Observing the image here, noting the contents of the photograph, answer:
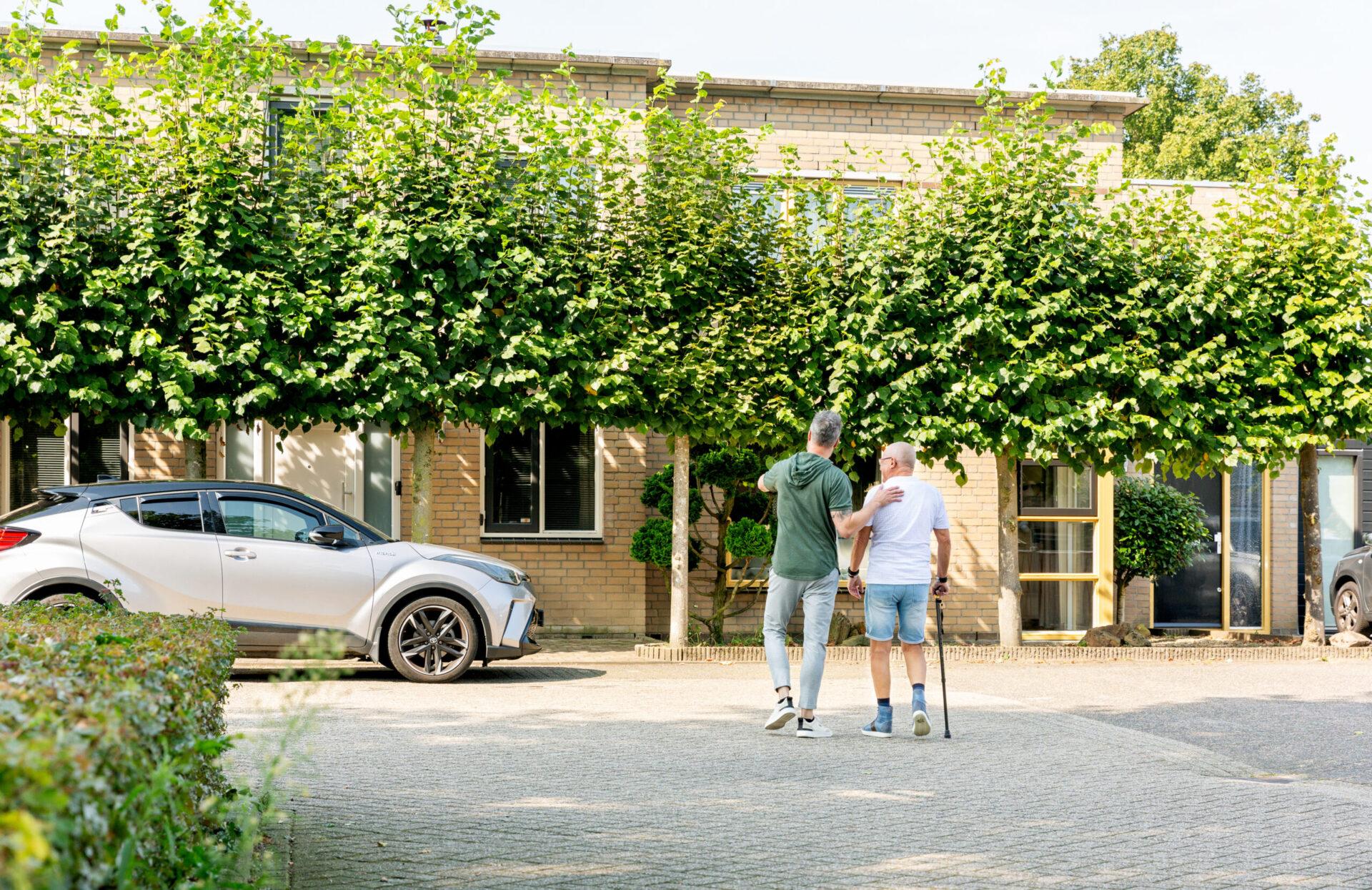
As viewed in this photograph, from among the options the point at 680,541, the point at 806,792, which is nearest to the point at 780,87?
the point at 680,541

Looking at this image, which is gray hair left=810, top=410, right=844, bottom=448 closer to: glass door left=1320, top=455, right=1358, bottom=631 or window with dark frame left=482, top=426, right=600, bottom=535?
window with dark frame left=482, top=426, right=600, bottom=535

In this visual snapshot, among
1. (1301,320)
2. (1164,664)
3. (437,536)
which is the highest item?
(1301,320)

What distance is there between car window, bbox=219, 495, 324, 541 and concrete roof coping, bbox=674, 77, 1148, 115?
28.8ft

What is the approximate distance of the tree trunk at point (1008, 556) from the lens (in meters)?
14.5

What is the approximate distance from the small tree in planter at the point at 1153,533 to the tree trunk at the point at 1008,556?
3.19m

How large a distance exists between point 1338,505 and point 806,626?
14517mm

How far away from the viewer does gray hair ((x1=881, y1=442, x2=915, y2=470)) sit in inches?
319

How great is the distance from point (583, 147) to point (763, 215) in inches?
84.7

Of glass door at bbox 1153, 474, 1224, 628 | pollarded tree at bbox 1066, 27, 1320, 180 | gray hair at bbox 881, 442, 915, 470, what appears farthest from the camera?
pollarded tree at bbox 1066, 27, 1320, 180

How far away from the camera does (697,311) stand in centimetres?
1347

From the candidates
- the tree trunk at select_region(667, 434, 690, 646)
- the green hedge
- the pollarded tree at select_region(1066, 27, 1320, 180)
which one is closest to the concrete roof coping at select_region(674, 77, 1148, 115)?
the tree trunk at select_region(667, 434, 690, 646)

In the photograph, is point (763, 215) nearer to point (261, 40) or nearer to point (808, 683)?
point (261, 40)

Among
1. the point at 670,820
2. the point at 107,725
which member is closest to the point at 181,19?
the point at 670,820

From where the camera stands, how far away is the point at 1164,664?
13688 mm
